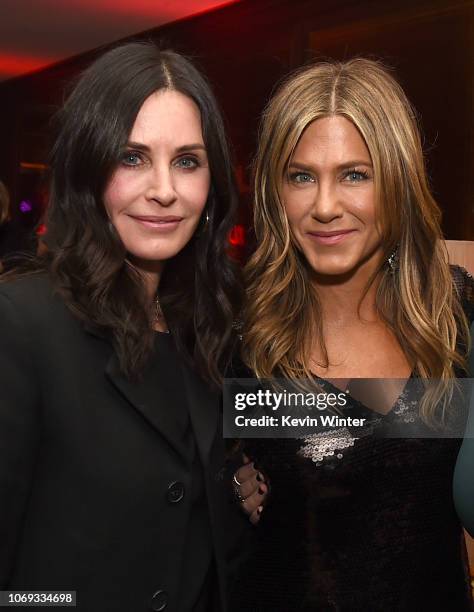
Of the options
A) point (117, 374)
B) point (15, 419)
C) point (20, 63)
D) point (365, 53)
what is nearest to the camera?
point (15, 419)

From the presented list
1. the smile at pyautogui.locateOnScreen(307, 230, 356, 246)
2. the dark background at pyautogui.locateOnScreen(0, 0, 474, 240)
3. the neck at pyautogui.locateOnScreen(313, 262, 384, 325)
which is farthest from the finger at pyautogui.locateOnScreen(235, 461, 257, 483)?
the dark background at pyautogui.locateOnScreen(0, 0, 474, 240)

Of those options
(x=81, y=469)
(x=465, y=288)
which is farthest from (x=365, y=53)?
(x=81, y=469)

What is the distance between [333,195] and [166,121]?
16.1 inches

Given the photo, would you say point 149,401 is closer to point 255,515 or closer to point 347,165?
point 255,515

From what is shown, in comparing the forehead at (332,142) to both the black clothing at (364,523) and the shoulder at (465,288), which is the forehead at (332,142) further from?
the black clothing at (364,523)

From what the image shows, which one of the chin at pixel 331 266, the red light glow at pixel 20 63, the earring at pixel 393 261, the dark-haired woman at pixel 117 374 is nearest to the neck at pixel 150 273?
the dark-haired woman at pixel 117 374

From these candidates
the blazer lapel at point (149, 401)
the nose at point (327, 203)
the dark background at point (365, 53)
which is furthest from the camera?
the dark background at point (365, 53)

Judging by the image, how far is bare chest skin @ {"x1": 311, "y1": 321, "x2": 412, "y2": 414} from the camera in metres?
1.67

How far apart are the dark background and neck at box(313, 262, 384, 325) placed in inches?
38.8

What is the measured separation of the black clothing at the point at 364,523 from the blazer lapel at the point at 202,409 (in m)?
0.18

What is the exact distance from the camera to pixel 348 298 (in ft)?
5.90

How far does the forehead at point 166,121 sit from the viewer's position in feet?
4.61

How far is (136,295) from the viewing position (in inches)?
57.8

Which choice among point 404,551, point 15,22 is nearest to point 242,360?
point 404,551
